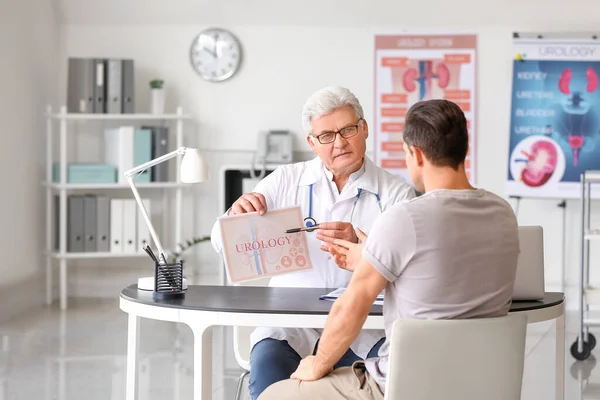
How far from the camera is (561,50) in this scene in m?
6.90

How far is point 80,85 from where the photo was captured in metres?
6.85

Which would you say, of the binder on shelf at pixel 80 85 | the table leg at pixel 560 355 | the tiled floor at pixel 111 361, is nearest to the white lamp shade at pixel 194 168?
the table leg at pixel 560 355

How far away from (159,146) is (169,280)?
14.1ft

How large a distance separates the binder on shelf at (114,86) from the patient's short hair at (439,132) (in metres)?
5.08

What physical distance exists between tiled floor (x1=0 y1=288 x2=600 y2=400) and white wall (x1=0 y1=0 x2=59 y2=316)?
445 mm

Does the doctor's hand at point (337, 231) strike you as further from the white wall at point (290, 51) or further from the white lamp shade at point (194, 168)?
the white wall at point (290, 51)

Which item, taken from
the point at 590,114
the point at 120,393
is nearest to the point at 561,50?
the point at 590,114

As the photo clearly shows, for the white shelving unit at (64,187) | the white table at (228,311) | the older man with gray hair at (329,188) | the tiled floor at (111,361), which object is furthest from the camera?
the white shelving unit at (64,187)

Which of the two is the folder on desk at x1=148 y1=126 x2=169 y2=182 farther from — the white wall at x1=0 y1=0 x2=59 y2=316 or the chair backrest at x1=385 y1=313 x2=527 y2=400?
the chair backrest at x1=385 y1=313 x2=527 y2=400

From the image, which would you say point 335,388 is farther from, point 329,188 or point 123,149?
point 123,149

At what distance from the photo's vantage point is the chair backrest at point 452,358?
195cm

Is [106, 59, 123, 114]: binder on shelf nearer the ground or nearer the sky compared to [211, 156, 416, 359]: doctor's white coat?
nearer the sky

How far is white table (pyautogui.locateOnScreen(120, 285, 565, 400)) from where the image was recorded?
245 cm

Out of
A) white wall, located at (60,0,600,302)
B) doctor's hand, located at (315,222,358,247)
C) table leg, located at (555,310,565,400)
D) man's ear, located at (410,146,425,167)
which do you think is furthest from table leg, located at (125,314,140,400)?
white wall, located at (60,0,600,302)
